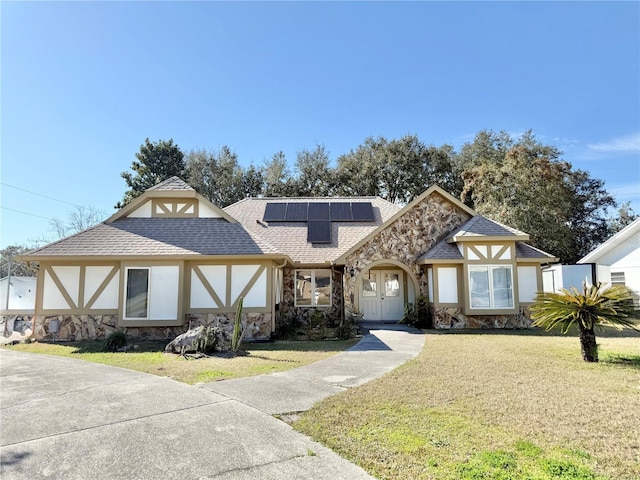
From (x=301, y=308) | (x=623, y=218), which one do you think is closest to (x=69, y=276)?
(x=301, y=308)

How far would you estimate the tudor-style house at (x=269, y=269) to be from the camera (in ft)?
39.9

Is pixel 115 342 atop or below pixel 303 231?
below

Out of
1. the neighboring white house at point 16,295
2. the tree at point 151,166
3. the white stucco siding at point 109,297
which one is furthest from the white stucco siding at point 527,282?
the tree at point 151,166

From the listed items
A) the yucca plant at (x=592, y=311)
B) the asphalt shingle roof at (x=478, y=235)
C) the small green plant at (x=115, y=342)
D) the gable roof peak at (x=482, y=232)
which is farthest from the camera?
the asphalt shingle roof at (x=478, y=235)

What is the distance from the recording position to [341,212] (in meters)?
19.4

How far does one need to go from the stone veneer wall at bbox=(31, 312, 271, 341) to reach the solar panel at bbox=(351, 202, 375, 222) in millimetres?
8764

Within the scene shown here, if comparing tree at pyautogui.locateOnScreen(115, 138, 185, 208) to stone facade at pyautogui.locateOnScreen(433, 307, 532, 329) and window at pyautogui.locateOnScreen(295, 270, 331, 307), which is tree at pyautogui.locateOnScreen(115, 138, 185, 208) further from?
stone facade at pyautogui.locateOnScreen(433, 307, 532, 329)

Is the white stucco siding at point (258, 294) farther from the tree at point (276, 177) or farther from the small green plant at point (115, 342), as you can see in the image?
the tree at point (276, 177)

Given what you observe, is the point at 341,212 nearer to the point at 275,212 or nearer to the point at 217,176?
the point at 275,212

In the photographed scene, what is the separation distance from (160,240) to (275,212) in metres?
7.57

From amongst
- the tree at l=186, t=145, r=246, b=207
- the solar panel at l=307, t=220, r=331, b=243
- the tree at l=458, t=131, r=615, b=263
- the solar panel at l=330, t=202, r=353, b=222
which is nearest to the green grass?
the solar panel at l=307, t=220, r=331, b=243

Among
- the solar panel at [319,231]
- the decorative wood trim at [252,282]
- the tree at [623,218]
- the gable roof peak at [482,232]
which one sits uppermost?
the tree at [623,218]

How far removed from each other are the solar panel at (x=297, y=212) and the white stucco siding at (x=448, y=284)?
761cm

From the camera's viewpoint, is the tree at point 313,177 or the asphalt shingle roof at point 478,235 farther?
the tree at point 313,177
